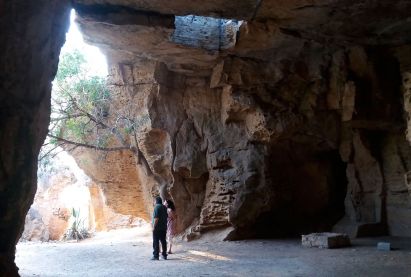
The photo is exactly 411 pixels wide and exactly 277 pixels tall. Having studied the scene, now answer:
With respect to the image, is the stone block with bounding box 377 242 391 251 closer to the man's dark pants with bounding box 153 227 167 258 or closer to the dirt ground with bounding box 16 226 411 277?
the dirt ground with bounding box 16 226 411 277

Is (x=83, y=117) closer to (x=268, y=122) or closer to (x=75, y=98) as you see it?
(x=75, y=98)

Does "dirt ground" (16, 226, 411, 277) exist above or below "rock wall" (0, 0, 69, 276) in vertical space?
below

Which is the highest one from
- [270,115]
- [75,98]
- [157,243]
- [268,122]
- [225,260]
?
[75,98]

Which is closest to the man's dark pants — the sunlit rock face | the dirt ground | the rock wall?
the dirt ground

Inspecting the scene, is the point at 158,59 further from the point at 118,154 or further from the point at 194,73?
the point at 118,154

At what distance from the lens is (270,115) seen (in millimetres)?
12266

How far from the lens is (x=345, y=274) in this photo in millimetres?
7117

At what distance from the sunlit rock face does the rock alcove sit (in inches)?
1.3

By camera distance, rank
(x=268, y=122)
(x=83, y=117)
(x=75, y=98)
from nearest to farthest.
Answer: (x=268, y=122) < (x=75, y=98) < (x=83, y=117)

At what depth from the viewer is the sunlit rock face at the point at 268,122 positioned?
1103 cm

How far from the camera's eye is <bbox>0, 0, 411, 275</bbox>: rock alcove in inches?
410

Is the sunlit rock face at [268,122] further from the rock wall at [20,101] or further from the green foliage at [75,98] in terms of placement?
the rock wall at [20,101]

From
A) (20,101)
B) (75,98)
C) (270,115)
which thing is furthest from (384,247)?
(75,98)

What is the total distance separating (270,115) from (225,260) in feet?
15.6
